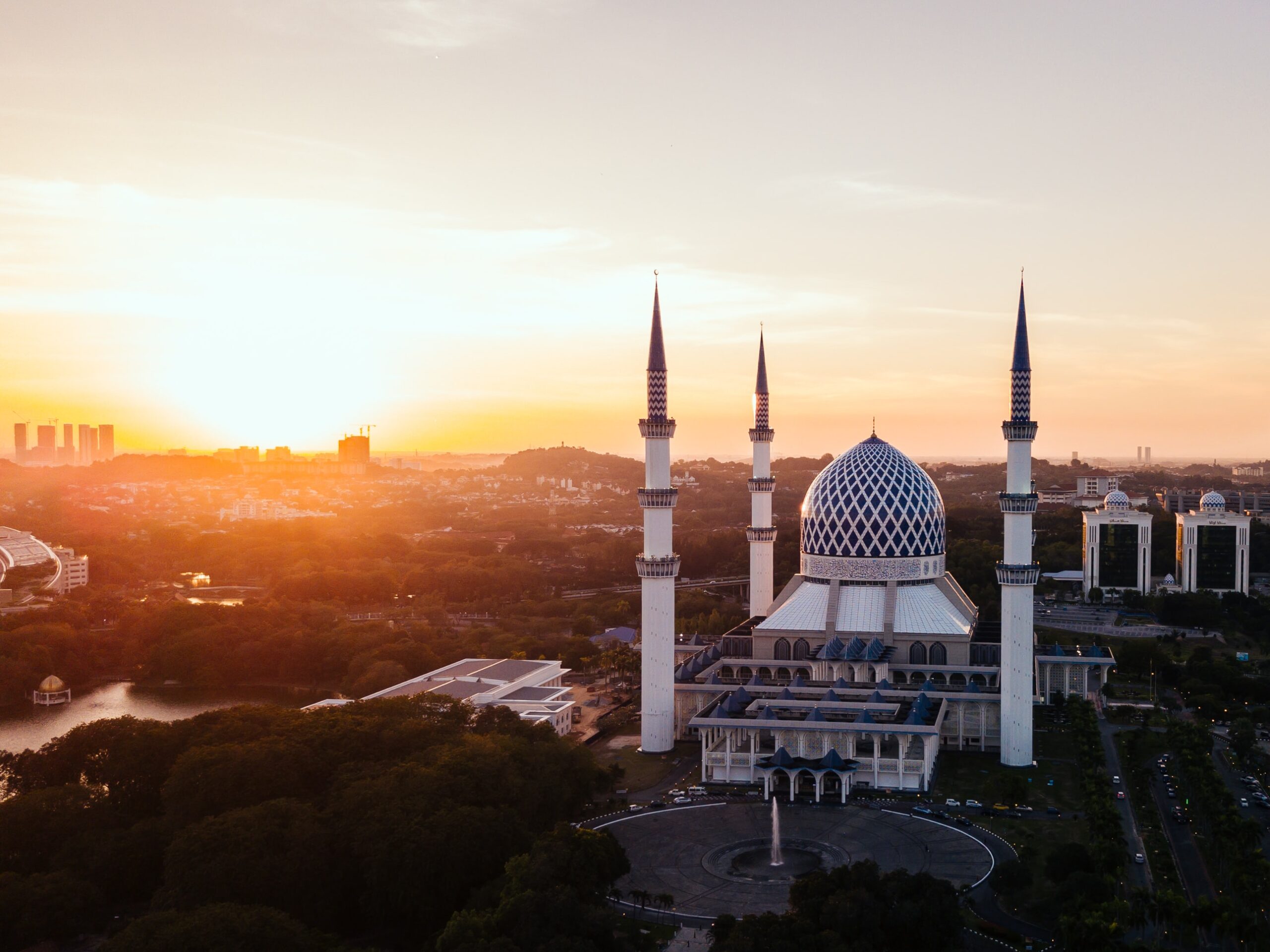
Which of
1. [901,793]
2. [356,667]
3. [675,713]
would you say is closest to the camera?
[901,793]

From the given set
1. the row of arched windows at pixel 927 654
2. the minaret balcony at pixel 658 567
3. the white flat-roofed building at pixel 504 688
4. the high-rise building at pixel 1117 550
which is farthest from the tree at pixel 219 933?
the high-rise building at pixel 1117 550

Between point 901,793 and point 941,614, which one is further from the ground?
point 941,614

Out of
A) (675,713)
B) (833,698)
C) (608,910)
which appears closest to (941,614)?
(833,698)

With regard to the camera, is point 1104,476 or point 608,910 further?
point 1104,476

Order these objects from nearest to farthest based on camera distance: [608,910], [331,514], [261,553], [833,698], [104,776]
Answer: [608,910] < [104,776] < [833,698] < [261,553] < [331,514]

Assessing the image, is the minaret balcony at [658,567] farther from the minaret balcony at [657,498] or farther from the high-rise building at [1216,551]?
the high-rise building at [1216,551]

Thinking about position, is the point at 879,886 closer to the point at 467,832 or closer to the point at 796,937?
the point at 796,937

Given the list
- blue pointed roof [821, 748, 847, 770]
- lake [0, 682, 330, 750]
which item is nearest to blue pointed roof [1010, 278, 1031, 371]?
blue pointed roof [821, 748, 847, 770]
